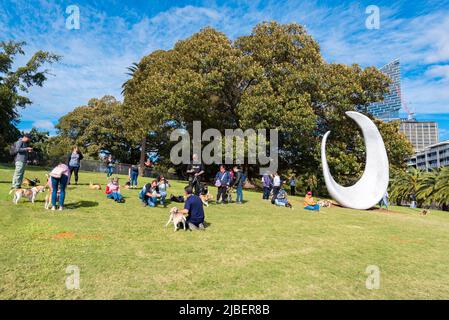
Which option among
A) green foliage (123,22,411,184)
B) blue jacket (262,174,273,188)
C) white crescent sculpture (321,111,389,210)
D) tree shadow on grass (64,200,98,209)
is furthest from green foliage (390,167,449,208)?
tree shadow on grass (64,200,98,209)

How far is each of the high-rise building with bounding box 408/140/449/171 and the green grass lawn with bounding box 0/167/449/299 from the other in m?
126

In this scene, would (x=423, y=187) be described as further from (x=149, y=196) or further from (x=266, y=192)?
(x=149, y=196)

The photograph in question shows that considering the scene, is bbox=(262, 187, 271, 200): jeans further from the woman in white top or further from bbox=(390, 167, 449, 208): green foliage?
bbox=(390, 167, 449, 208): green foliage

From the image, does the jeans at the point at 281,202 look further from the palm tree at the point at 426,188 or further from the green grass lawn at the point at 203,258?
the palm tree at the point at 426,188

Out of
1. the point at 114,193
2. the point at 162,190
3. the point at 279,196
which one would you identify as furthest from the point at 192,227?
the point at 279,196

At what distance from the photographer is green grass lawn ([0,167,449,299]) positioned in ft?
15.5

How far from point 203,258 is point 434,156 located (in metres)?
149

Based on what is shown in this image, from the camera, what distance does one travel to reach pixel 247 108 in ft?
80.6

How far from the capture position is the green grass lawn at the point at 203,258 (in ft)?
15.5

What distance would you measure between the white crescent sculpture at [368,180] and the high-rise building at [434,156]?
11330 cm

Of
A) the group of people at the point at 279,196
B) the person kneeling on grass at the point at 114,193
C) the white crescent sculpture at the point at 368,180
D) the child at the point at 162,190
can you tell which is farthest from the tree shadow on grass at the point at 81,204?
the white crescent sculpture at the point at 368,180

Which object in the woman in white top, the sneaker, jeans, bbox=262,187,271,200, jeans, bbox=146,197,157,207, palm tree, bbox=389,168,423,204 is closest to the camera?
the sneaker
